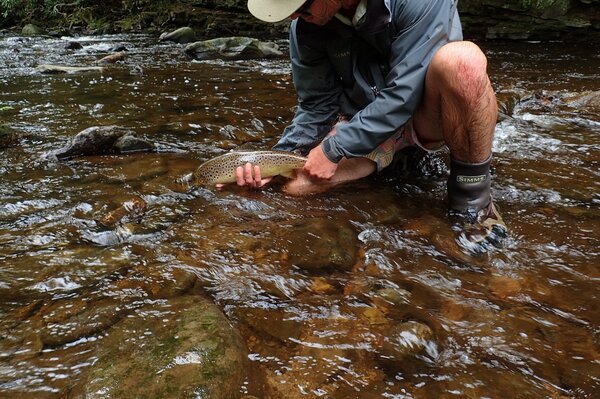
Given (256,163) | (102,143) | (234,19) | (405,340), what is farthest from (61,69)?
(234,19)

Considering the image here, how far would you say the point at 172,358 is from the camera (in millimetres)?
1654

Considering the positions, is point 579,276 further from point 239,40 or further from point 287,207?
point 239,40

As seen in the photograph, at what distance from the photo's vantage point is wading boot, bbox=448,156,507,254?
8.81 feet

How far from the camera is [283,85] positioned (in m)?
7.28

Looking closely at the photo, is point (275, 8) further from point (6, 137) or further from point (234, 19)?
point (234, 19)

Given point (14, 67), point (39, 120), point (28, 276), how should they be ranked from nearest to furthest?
point (28, 276) → point (39, 120) → point (14, 67)

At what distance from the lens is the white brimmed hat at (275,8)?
2.61 metres

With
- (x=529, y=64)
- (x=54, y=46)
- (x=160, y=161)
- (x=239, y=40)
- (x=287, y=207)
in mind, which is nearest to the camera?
(x=287, y=207)

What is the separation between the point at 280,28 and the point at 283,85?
384 inches

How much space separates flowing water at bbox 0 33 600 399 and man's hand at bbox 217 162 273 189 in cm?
10

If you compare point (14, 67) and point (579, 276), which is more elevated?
point (14, 67)

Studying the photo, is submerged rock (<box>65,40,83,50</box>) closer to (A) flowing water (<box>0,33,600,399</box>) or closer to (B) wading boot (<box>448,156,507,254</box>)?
(A) flowing water (<box>0,33,600,399</box>)

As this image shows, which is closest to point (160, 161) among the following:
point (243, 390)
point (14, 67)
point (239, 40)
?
point (243, 390)

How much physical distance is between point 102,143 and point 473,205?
3.19 m
